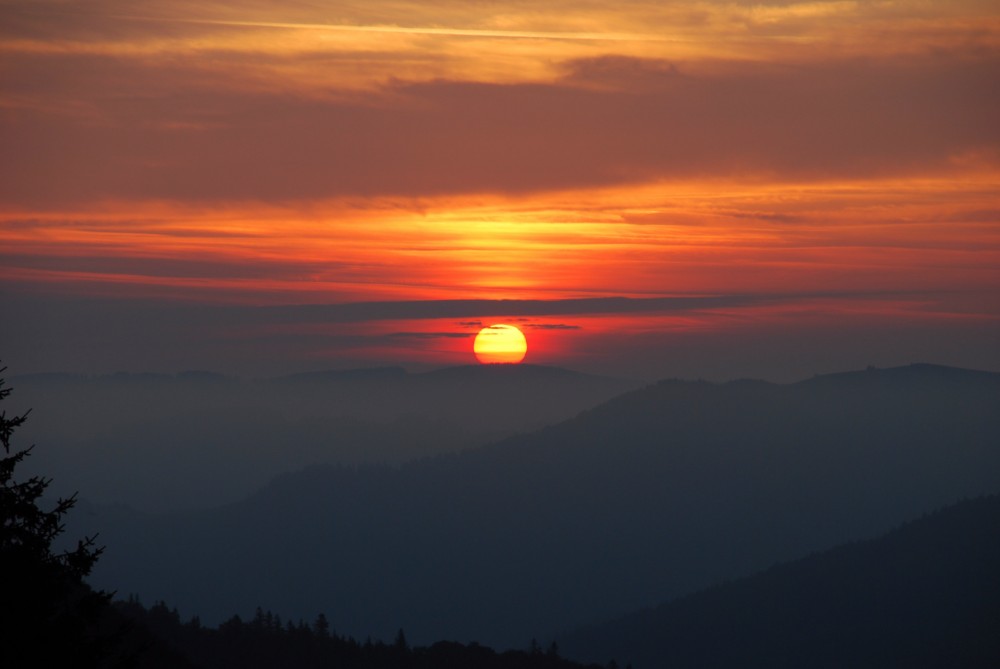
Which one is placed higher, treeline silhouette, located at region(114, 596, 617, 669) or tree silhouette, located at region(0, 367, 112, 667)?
treeline silhouette, located at region(114, 596, 617, 669)

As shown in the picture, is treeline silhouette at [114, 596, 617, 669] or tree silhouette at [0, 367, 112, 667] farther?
treeline silhouette at [114, 596, 617, 669]

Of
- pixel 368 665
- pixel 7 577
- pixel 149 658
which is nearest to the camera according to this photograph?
pixel 7 577

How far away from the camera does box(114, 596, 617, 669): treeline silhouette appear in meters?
132

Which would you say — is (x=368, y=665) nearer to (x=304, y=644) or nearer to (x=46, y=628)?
(x=304, y=644)

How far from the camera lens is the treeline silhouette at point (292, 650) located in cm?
13250

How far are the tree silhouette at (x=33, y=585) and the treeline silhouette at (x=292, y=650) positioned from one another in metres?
106

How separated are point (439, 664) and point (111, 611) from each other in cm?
6211

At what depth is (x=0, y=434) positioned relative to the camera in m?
19.7

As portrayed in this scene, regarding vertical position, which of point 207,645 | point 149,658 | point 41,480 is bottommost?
point 41,480

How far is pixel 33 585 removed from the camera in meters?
19.4

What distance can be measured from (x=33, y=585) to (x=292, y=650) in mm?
126727

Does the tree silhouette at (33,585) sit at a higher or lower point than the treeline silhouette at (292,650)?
lower

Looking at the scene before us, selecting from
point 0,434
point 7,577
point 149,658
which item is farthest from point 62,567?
point 149,658

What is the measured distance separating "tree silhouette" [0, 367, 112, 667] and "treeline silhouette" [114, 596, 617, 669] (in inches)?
4182
